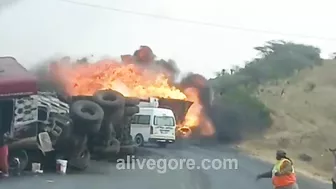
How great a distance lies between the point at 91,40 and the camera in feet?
42.6

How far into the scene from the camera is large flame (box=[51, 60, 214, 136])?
12789 millimetres

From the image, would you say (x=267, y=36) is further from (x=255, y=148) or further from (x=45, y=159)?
(x=45, y=159)

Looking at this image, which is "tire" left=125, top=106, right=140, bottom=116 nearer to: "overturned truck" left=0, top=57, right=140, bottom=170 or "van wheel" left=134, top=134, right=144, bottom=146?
"overturned truck" left=0, top=57, right=140, bottom=170

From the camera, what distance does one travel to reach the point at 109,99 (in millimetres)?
12805

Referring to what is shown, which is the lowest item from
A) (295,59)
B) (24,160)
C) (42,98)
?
(24,160)

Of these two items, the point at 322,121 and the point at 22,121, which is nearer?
the point at 22,121

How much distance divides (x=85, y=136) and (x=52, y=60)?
135 cm

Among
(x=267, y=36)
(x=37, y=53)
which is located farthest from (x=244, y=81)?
(x=37, y=53)

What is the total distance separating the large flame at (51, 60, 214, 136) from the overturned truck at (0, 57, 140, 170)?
211 millimetres

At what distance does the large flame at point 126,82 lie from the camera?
12789 mm

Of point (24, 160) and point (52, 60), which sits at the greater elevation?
point (52, 60)

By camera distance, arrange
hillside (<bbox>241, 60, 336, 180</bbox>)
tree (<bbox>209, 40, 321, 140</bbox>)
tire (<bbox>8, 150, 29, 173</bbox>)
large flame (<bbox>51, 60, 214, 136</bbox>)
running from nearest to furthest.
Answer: tire (<bbox>8, 150, 29, 173</bbox>) → large flame (<bbox>51, 60, 214, 136</bbox>) → tree (<bbox>209, 40, 321, 140</bbox>) → hillside (<bbox>241, 60, 336, 180</bbox>)

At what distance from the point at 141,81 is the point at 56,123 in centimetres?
161

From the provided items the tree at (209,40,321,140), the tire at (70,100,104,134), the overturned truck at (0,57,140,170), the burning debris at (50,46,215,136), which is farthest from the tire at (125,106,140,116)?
the tree at (209,40,321,140)
